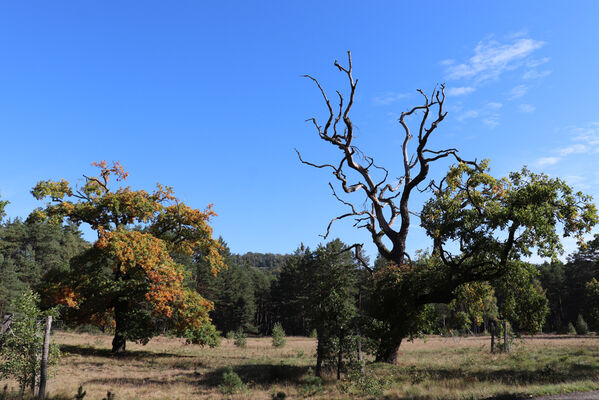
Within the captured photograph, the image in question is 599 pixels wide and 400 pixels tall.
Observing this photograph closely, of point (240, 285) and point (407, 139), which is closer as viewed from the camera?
point (407, 139)

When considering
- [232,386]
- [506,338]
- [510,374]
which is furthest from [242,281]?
[510,374]

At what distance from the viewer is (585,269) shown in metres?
71.0

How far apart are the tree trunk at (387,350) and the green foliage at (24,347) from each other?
48.0 ft

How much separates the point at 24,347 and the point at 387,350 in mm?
16255

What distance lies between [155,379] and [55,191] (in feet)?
51.1

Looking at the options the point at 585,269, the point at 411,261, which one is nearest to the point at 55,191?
the point at 411,261

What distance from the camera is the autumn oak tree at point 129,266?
79.2ft

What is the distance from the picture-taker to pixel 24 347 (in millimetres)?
13023

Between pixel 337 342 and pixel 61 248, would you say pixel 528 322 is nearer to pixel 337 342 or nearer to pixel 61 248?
pixel 337 342

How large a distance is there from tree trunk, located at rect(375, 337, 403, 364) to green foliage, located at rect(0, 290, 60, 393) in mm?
14644

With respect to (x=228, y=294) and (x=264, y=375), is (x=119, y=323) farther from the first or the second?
(x=228, y=294)

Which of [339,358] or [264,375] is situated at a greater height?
[339,358]

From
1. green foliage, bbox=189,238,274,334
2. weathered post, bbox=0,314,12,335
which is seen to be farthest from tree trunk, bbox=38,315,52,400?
green foliage, bbox=189,238,274,334

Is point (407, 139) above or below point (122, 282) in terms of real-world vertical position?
above
